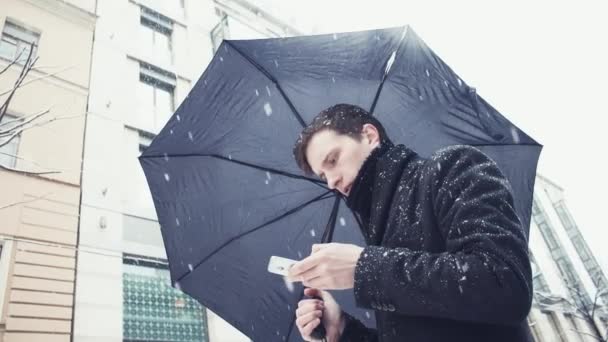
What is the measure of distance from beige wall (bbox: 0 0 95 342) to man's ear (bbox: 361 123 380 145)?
5.44 m

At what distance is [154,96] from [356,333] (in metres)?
12.5

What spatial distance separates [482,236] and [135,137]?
11378 millimetres

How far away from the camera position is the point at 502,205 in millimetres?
1204

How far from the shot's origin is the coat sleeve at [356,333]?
199 cm

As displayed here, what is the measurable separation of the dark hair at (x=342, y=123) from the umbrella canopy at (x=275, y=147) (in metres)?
0.90

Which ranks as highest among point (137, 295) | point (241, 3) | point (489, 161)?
point (241, 3)

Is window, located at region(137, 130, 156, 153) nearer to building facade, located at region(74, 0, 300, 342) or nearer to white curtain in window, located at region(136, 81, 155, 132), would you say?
building facade, located at region(74, 0, 300, 342)

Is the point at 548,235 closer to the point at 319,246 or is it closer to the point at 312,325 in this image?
the point at 312,325

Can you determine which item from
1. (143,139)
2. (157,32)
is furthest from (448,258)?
(157,32)

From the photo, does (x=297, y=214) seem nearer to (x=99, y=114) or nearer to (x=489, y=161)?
(x=489, y=161)

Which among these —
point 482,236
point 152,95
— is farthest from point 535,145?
point 152,95

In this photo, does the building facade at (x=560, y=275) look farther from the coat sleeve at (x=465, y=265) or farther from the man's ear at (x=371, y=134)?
the coat sleeve at (x=465, y=265)

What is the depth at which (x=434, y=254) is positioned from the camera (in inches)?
47.2

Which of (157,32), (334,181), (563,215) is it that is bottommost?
(334,181)
